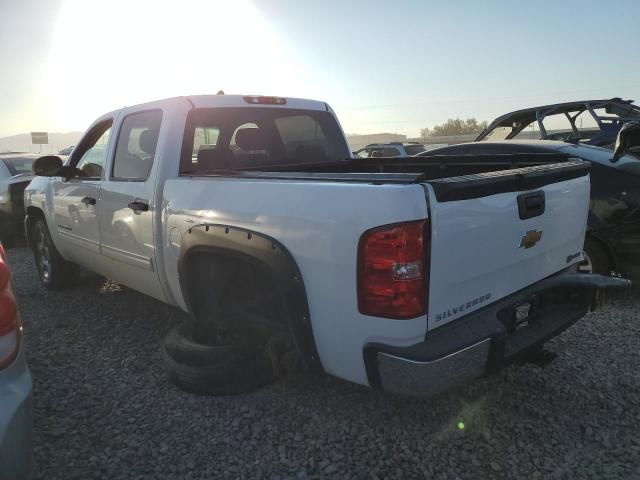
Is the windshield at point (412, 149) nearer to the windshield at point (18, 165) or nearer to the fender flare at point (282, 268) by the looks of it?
the windshield at point (18, 165)

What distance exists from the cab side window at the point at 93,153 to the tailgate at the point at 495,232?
3213mm

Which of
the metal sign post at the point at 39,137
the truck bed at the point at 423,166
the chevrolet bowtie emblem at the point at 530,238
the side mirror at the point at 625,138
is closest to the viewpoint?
the chevrolet bowtie emblem at the point at 530,238

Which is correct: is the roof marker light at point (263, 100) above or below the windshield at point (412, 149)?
above

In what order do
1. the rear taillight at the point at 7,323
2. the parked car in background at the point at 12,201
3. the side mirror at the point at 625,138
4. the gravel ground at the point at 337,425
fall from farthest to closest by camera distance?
the parked car in background at the point at 12,201
the side mirror at the point at 625,138
the gravel ground at the point at 337,425
the rear taillight at the point at 7,323

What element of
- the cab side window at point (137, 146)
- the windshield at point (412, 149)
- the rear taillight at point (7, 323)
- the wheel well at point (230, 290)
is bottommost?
the windshield at point (412, 149)

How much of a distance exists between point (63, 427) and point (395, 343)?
205cm

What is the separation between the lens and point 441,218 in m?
2.13

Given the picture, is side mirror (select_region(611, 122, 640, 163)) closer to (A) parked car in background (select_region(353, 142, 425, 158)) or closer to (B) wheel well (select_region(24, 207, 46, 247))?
(B) wheel well (select_region(24, 207, 46, 247))

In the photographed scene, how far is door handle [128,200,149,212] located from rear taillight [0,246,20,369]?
158cm

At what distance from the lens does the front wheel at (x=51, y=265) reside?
5.46 m

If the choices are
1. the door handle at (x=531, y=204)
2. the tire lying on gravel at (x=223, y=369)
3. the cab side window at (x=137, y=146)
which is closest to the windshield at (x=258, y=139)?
the cab side window at (x=137, y=146)

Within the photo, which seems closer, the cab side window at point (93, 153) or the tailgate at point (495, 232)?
the tailgate at point (495, 232)

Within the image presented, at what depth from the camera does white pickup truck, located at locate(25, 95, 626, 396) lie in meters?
2.15

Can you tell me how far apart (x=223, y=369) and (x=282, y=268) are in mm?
1058
